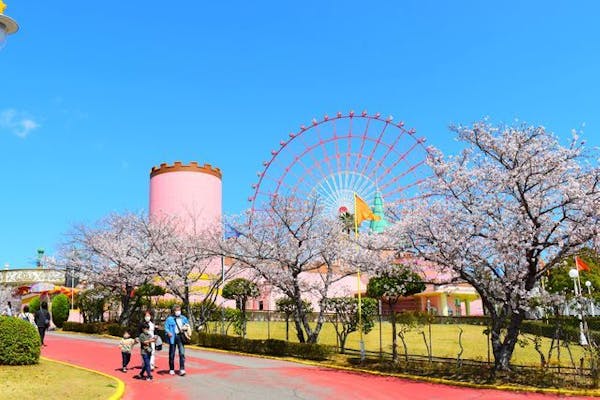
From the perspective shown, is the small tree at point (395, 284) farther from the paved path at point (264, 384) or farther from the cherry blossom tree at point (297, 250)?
the paved path at point (264, 384)

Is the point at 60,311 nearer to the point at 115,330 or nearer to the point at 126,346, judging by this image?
the point at 115,330

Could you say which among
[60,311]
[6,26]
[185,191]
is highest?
[185,191]

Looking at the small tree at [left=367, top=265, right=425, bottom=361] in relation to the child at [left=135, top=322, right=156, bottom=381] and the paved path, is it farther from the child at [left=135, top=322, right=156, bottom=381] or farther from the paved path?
the child at [left=135, top=322, right=156, bottom=381]

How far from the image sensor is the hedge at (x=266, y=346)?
19.0 meters

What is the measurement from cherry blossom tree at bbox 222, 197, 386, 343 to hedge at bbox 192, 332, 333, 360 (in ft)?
3.15

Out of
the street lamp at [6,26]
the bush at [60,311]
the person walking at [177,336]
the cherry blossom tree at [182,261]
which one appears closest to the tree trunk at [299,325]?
the cherry blossom tree at [182,261]

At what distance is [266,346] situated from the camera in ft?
67.9

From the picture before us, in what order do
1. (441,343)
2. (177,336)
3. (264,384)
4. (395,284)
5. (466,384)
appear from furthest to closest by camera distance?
(441,343) < (395,284) < (177,336) < (466,384) < (264,384)

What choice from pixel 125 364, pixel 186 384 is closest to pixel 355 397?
pixel 186 384

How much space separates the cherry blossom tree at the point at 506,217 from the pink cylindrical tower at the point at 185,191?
24.0 m

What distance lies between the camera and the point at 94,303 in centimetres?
3447

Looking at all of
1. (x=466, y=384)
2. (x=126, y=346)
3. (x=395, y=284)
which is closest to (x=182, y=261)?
(x=395, y=284)

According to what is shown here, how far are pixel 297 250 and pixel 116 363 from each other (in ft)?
23.4

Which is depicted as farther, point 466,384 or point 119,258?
point 119,258
